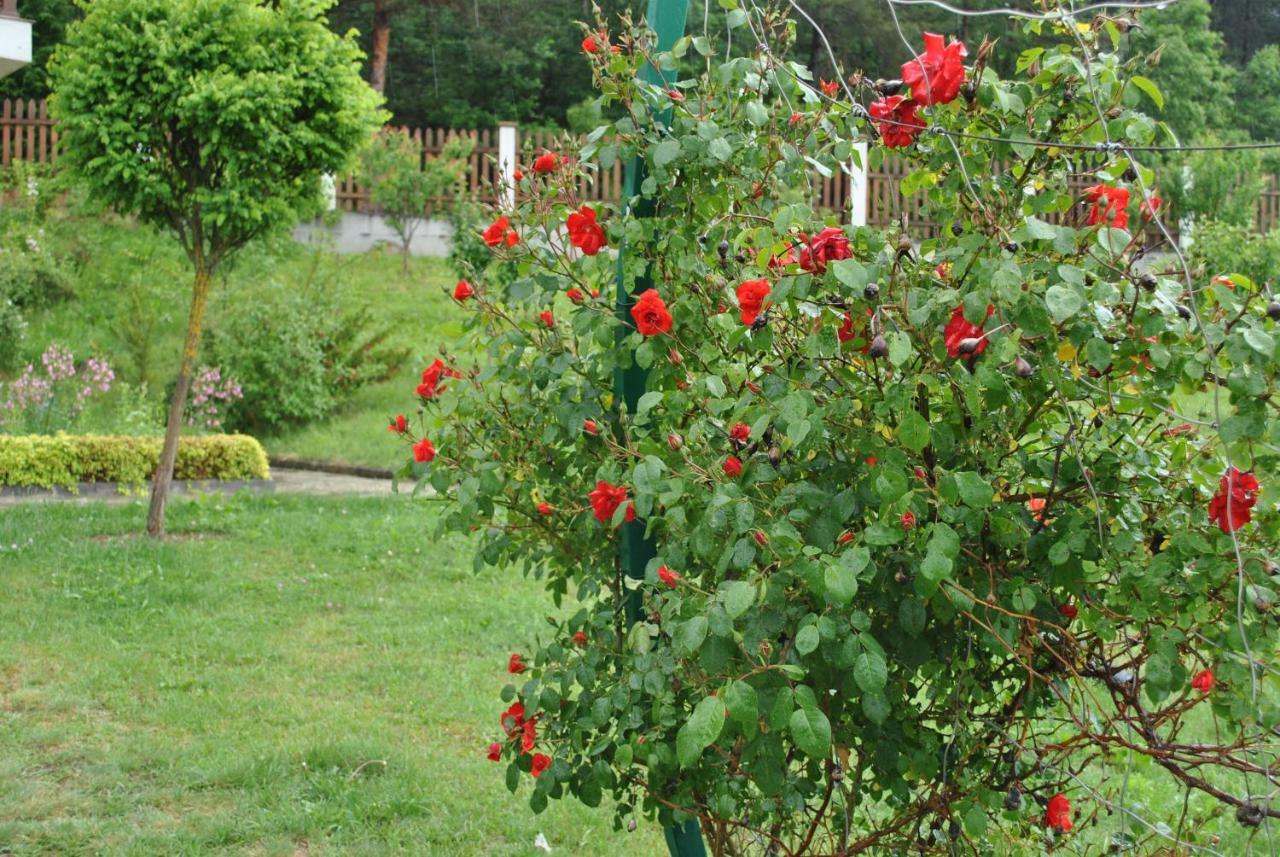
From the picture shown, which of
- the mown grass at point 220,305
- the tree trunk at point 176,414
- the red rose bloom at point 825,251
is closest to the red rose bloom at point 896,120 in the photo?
the red rose bloom at point 825,251

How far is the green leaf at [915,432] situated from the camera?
151 centimetres

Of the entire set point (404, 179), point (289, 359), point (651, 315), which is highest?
point (404, 179)

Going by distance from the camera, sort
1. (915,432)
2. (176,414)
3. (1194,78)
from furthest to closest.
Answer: (1194,78), (176,414), (915,432)

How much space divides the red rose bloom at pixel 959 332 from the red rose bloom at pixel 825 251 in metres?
0.16

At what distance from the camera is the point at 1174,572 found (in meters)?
1.56

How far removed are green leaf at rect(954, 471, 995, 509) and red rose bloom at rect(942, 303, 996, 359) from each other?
142 mm

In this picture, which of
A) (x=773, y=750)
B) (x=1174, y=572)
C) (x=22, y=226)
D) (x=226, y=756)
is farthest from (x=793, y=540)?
(x=22, y=226)

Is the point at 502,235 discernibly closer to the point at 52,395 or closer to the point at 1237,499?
the point at 1237,499

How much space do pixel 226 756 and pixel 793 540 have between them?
265 cm

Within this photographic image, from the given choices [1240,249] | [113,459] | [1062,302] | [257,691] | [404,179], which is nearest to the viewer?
[1062,302]

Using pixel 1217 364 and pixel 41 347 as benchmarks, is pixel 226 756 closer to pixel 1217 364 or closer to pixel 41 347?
pixel 1217 364

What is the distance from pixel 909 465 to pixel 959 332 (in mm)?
203

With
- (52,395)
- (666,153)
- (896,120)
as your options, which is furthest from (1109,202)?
(52,395)

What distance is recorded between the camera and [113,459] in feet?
27.5
